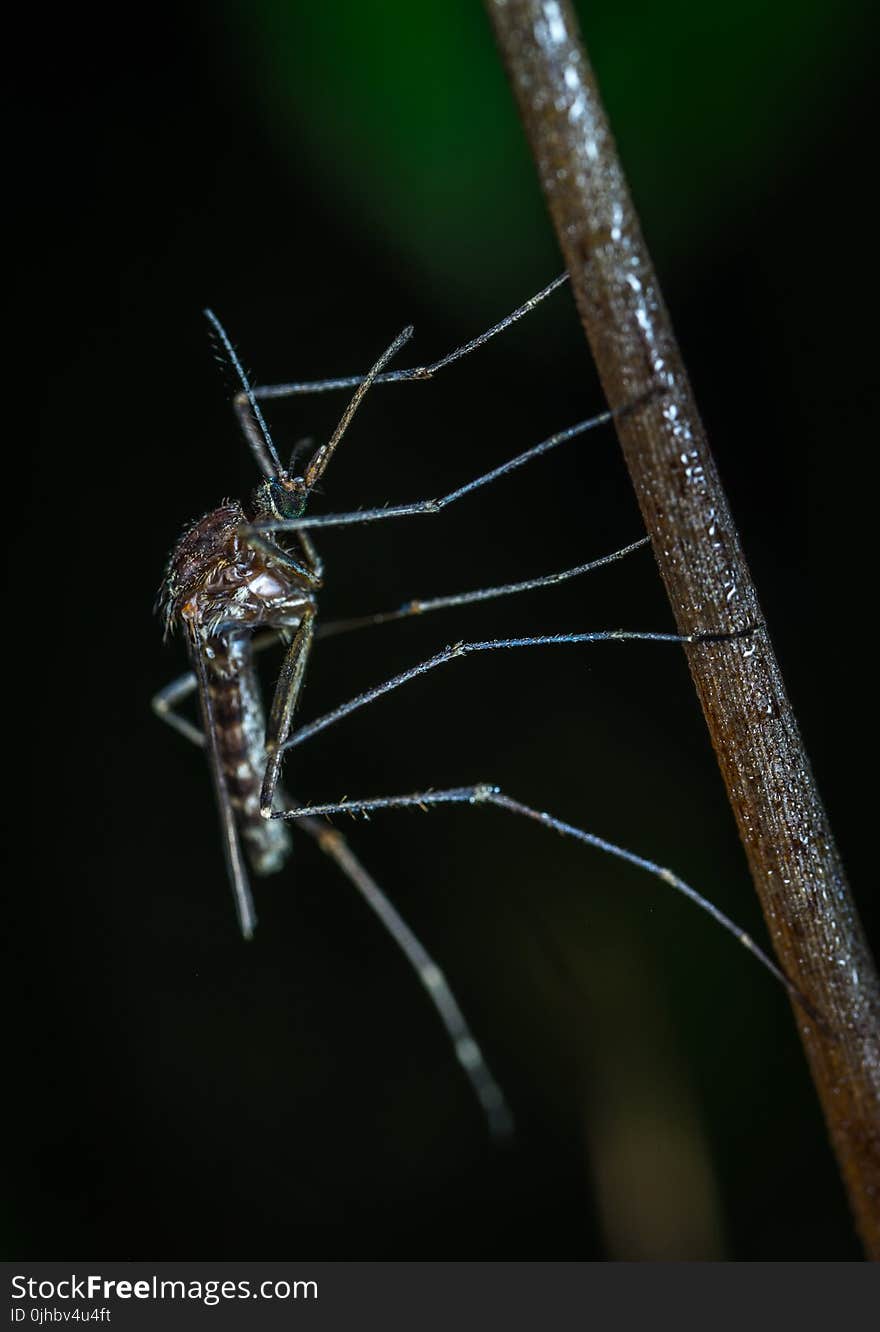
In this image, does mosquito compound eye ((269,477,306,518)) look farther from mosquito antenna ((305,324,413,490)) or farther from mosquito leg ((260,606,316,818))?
mosquito leg ((260,606,316,818))

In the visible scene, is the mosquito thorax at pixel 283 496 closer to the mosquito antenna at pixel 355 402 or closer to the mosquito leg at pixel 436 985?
the mosquito antenna at pixel 355 402

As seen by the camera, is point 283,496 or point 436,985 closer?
point 283,496

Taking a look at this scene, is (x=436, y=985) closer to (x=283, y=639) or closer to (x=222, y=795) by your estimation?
(x=222, y=795)

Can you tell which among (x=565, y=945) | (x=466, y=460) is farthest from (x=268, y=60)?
(x=565, y=945)

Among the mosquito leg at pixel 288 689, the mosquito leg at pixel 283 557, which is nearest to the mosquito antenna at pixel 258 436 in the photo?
the mosquito leg at pixel 283 557

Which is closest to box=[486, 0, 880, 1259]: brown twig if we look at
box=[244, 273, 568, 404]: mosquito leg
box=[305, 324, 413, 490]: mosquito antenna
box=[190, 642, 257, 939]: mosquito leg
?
box=[244, 273, 568, 404]: mosquito leg

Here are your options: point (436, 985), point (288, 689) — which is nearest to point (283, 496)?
point (288, 689)

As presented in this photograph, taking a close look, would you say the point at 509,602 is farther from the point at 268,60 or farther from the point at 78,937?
the point at 78,937
